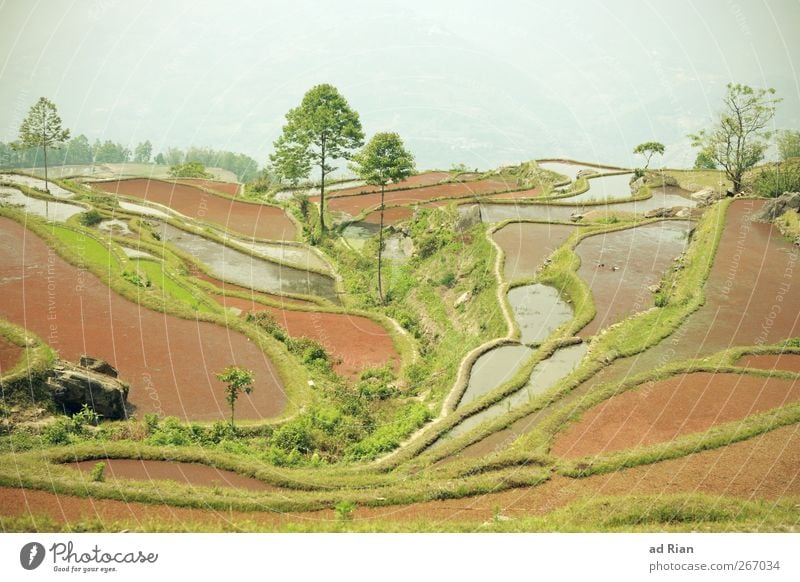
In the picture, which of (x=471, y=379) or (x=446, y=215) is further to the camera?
→ (x=446, y=215)

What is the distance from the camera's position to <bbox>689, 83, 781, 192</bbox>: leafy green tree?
5494 cm

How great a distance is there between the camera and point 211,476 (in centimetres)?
1719

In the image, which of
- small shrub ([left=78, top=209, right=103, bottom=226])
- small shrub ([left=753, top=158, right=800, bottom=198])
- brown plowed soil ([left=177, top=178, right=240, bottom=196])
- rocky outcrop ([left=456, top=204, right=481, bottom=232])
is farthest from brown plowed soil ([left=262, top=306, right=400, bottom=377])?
brown plowed soil ([left=177, top=178, right=240, bottom=196])

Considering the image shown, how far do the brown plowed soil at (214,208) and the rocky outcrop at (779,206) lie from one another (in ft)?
126

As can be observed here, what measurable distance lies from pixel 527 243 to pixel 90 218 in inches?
1432

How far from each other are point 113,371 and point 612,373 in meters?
18.9

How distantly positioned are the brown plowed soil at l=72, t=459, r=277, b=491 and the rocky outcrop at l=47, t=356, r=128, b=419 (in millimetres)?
3500

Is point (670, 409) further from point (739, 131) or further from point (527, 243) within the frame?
point (739, 131)

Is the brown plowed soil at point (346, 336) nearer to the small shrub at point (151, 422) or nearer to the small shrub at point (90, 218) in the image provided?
the small shrub at point (151, 422)

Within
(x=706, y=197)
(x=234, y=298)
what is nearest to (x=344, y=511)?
(x=234, y=298)

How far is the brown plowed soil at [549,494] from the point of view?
14484mm

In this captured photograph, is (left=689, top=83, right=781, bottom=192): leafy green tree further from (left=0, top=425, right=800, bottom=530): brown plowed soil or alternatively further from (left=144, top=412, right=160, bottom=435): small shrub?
(left=144, top=412, right=160, bottom=435): small shrub
